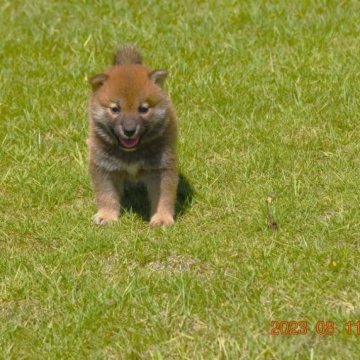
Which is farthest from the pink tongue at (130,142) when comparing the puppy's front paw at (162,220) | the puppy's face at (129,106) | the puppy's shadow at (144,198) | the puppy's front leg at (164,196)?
the puppy's shadow at (144,198)

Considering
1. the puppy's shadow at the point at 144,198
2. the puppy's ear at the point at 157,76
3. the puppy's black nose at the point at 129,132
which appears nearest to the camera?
the puppy's black nose at the point at 129,132

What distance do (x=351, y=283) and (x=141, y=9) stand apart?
6.31 meters

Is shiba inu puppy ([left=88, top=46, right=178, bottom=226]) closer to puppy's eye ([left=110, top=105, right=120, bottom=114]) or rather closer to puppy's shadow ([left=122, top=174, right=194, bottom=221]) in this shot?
puppy's eye ([left=110, top=105, right=120, bottom=114])

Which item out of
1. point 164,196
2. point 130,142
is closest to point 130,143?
point 130,142

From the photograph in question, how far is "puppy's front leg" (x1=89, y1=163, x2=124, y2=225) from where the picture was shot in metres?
7.12

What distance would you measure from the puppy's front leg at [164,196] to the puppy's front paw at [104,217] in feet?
0.98

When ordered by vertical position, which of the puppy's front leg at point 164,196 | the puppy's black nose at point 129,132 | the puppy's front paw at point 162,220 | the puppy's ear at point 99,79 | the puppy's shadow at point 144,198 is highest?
the puppy's ear at point 99,79

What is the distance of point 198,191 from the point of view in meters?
7.53

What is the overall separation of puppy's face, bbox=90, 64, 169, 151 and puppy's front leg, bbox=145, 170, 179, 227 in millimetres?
335

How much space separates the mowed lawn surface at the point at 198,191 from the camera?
548cm

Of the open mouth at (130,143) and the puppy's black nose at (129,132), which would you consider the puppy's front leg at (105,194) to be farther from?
the puppy's black nose at (129,132)

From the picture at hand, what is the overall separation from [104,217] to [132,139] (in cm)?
72

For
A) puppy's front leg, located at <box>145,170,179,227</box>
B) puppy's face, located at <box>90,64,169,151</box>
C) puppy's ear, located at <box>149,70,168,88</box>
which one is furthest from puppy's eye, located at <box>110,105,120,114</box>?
puppy's front leg, located at <box>145,170,179,227</box>

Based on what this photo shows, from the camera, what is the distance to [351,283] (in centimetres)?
581
